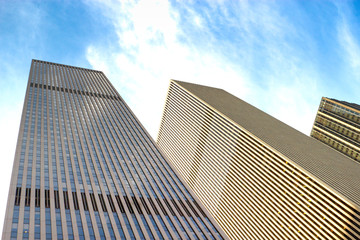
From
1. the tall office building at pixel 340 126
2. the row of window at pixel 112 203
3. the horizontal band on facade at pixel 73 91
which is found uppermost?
the tall office building at pixel 340 126

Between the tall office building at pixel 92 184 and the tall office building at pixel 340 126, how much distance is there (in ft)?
323

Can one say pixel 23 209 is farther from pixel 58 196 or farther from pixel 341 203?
pixel 341 203

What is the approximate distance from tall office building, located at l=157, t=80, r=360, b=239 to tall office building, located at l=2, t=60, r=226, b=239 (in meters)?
41.3

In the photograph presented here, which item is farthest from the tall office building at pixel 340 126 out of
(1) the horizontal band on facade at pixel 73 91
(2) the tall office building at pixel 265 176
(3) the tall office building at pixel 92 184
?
(1) the horizontal band on facade at pixel 73 91

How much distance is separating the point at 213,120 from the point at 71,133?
8534cm

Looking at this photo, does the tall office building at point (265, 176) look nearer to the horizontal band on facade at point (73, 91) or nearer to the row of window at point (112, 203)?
the row of window at point (112, 203)

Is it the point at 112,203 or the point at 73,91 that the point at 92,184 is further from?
the point at 73,91

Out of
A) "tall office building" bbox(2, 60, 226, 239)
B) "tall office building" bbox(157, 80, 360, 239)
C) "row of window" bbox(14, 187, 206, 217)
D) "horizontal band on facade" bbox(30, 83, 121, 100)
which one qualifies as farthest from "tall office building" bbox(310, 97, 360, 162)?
"horizontal band on facade" bbox(30, 83, 121, 100)

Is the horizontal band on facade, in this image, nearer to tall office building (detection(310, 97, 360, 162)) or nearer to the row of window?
the row of window

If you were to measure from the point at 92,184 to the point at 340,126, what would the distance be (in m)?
131

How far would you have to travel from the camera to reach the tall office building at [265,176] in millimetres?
96250

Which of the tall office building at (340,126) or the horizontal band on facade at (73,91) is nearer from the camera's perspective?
the tall office building at (340,126)

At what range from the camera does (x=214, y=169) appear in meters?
164

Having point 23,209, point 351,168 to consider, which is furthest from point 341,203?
point 23,209
